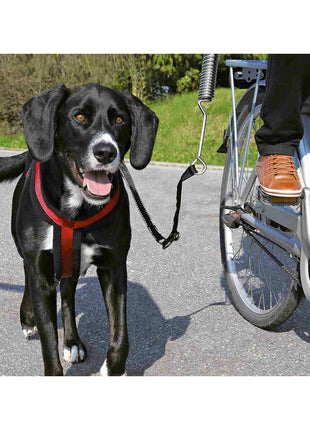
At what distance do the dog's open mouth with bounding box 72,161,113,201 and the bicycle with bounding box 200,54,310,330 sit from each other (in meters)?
0.81

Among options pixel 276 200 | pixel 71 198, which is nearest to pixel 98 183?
pixel 71 198

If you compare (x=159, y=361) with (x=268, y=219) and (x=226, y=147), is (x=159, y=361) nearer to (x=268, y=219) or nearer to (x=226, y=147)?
(x=268, y=219)

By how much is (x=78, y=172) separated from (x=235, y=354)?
1.36 m

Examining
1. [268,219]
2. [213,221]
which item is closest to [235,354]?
[268,219]

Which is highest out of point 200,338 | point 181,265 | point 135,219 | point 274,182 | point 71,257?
point 274,182

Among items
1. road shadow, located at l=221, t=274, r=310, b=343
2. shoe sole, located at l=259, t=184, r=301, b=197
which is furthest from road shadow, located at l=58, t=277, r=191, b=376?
shoe sole, located at l=259, t=184, r=301, b=197

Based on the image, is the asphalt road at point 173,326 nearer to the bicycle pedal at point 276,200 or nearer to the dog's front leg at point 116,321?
the dog's front leg at point 116,321

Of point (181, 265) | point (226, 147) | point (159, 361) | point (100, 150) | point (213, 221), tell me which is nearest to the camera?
point (100, 150)

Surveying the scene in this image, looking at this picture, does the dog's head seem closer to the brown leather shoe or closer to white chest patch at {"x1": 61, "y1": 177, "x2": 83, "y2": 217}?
white chest patch at {"x1": 61, "y1": 177, "x2": 83, "y2": 217}

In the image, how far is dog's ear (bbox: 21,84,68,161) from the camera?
2.75 m

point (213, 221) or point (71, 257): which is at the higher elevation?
point (71, 257)

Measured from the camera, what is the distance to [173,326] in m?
3.69

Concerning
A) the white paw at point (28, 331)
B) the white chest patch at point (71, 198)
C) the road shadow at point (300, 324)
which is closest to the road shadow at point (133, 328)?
the white paw at point (28, 331)

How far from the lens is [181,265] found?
4.95 m
